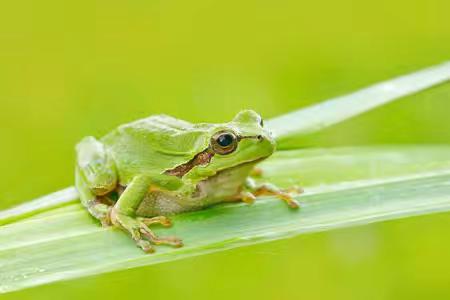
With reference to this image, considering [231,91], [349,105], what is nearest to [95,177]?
[349,105]

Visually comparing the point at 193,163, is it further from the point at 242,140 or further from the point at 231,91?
the point at 231,91

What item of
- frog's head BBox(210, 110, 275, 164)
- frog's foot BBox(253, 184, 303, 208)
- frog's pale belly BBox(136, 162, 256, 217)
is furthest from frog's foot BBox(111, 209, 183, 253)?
frog's foot BBox(253, 184, 303, 208)

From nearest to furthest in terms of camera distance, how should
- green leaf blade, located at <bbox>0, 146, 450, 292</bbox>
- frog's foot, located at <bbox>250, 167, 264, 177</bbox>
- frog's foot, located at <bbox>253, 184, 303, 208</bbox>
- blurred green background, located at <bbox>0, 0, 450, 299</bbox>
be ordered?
green leaf blade, located at <bbox>0, 146, 450, 292</bbox> < frog's foot, located at <bbox>253, 184, 303, 208</bbox> < frog's foot, located at <bbox>250, 167, 264, 177</bbox> < blurred green background, located at <bbox>0, 0, 450, 299</bbox>

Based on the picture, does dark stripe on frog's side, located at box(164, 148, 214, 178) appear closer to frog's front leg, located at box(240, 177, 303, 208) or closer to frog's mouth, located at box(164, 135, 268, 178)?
frog's mouth, located at box(164, 135, 268, 178)

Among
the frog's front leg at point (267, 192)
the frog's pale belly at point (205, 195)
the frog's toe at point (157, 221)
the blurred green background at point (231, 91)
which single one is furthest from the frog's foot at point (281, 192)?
the frog's toe at point (157, 221)

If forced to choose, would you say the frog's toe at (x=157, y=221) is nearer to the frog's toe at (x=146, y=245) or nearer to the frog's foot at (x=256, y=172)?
the frog's toe at (x=146, y=245)

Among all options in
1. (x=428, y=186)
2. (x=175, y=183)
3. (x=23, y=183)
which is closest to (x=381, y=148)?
(x=428, y=186)

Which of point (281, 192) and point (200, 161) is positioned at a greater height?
point (200, 161)
